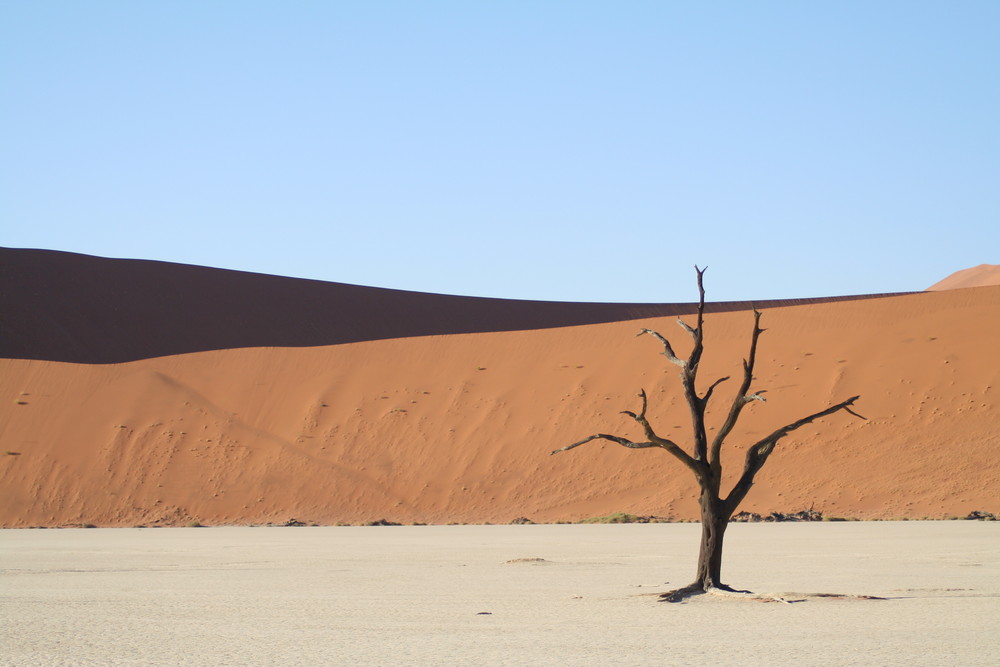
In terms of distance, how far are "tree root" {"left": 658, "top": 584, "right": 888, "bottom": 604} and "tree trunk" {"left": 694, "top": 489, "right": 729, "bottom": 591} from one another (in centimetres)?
7

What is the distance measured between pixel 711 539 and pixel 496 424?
29.5 metres

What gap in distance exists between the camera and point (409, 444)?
4197 cm

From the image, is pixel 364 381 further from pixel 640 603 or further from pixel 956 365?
pixel 640 603

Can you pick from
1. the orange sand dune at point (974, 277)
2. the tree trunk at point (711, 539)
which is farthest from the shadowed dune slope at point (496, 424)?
the orange sand dune at point (974, 277)

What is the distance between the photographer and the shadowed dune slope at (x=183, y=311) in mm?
59375

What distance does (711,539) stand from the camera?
1332 cm

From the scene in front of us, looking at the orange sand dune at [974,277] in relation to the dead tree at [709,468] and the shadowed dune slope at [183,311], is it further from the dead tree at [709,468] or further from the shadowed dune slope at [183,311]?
the dead tree at [709,468]

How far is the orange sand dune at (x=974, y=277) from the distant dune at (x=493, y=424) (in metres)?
70.8

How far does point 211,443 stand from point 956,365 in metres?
25.2

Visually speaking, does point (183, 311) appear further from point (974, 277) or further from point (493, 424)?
point (974, 277)

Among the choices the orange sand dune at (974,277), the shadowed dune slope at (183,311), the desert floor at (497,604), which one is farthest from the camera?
the orange sand dune at (974,277)

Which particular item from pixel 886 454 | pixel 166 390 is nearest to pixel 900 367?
pixel 886 454

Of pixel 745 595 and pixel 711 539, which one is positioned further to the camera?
pixel 711 539

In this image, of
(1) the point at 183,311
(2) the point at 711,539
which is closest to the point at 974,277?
(1) the point at 183,311
